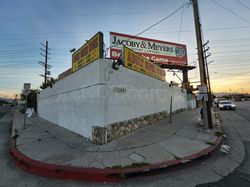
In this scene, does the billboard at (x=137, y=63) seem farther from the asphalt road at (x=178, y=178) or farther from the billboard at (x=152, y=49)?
the billboard at (x=152, y=49)

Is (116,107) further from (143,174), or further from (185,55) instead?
(185,55)

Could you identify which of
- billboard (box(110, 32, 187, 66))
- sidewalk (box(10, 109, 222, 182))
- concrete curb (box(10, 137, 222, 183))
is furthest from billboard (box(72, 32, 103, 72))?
billboard (box(110, 32, 187, 66))

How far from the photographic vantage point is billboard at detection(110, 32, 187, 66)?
48.9ft

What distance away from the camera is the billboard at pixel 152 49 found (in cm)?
1491

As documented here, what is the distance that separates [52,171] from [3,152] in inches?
137

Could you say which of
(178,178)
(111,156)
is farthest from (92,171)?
(178,178)

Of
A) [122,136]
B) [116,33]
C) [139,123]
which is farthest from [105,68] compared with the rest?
[116,33]

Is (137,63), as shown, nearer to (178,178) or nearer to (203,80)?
(203,80)

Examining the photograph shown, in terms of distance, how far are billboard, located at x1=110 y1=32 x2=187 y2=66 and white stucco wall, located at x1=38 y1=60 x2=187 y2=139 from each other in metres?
6.95

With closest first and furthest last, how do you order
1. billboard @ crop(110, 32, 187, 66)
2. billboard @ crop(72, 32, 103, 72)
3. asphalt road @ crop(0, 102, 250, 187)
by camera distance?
asphalt road @ crop(0, 102, 250, 187)
billboard @ crop(72, 32, 103, 72)
billboard @ crop(110, 32, 187, 66)

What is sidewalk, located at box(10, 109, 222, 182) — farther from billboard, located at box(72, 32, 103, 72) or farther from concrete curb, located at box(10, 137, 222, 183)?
billboard, located at box(72, 32, 103, 72)

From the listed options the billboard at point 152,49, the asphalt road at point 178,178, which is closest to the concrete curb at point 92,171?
the asphalt road at point 178,178

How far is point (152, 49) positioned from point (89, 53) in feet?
38.8

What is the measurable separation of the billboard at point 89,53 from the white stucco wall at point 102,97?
358 millimetres
